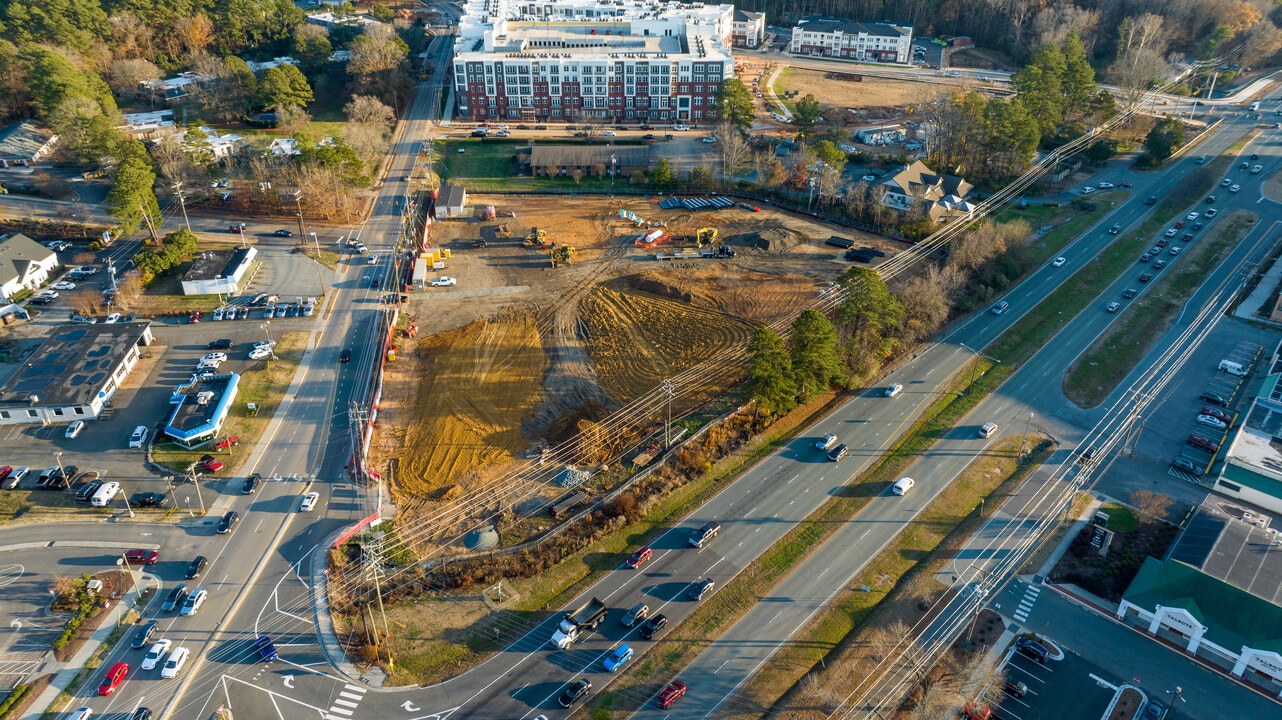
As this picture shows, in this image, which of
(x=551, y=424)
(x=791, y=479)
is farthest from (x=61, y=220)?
(x=791, y=479)

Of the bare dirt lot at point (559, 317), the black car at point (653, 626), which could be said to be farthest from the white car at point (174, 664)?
the black car at point (653, 626)

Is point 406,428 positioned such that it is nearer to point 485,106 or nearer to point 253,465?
point 253,465

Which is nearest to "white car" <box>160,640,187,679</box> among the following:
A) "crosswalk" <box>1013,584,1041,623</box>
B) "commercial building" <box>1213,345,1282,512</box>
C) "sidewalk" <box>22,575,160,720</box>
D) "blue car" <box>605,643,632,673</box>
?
"sidewalk" <box>22,575,160,720</box>

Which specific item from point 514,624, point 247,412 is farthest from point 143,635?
point 247,412

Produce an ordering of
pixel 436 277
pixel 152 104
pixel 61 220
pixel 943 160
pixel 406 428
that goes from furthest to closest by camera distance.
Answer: pixel 152 104 → pixel 943 160 → pixel 61 220 → pixel 436 277 → pixel 406 428

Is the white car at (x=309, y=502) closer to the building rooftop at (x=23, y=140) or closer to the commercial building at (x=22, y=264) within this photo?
the commercial building at (x=22, y=264)

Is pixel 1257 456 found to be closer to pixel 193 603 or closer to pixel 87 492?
pixel 193 603

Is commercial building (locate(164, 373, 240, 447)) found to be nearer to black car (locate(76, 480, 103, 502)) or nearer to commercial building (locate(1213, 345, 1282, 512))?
black car (locate(76, 480, 103, 502))
